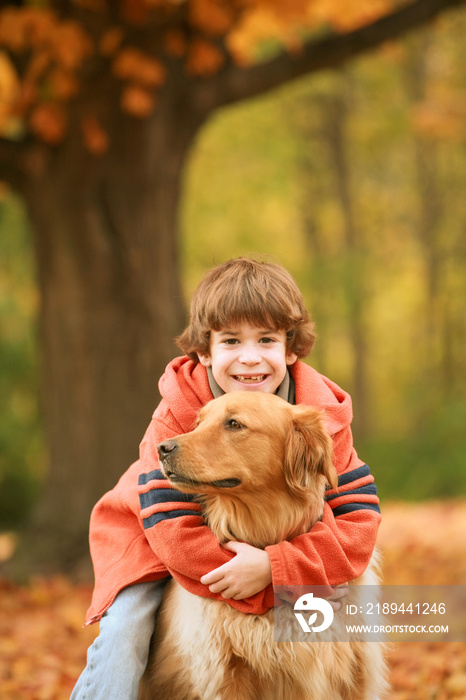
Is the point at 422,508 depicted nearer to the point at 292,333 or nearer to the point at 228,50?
the point at 228,50

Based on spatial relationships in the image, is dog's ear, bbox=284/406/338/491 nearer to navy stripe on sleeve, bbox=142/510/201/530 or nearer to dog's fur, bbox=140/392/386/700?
dog's fur, bbox=140/392/386/700

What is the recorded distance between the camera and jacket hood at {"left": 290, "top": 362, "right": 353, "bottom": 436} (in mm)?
2990

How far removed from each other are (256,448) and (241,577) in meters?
0.45

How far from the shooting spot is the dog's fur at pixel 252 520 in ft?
8.94

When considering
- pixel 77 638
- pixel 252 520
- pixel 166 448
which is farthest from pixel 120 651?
pixel 77 638

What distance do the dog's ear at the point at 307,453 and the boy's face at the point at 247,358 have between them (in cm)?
31

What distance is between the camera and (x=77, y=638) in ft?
17.5

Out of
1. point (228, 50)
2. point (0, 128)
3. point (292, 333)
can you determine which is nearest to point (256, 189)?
point (0, 128)

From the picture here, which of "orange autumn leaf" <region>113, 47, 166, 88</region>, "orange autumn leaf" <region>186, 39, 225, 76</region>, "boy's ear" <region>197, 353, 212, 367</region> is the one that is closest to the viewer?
"boy's ear" <region>197, 353, 212, 367</region>

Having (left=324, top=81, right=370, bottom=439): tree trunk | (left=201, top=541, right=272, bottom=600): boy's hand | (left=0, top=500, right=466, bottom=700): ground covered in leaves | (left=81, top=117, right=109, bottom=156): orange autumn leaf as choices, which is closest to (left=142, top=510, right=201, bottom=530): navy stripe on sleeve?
(left=201, top=541, right=272, bottom=600): boy's hand

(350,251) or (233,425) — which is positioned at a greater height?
(233,425)

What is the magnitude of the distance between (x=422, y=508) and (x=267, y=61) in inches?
251

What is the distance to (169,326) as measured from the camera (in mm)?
6387

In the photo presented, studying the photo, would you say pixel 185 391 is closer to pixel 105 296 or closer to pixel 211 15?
pixel 105 296
